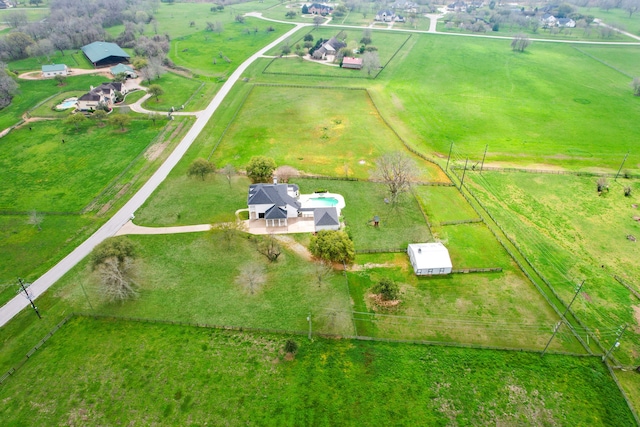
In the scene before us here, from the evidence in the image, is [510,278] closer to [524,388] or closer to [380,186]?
[524,388]

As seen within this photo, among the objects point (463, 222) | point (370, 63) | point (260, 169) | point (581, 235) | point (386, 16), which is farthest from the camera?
point (386, 16)

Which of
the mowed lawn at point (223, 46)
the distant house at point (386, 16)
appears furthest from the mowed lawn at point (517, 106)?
the distant house at point (386, 16)

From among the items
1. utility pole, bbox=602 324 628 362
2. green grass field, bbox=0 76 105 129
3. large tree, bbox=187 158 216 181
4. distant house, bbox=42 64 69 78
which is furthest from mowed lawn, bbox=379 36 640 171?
distant house, bbox=42 64 69 78

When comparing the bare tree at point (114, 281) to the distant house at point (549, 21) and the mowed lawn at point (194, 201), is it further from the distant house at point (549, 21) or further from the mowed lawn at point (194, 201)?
the distant house at point (549, 21)

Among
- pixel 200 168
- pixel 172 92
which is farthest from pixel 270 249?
pixel 172 92

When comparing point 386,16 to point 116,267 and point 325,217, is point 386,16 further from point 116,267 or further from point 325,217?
point 116,267

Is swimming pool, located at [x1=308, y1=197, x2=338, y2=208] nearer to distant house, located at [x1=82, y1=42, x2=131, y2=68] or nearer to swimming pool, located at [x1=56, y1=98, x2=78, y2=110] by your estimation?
swimming pool, located at [x1=56, y1=98, x2=78, y2=110]

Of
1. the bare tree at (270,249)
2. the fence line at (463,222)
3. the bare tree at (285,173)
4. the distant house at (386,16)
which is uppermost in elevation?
the distant house at (386,16)

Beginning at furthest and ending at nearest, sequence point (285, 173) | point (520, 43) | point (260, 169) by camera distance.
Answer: point (520, 43) → point (285, 173) → point (260, 169)
